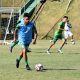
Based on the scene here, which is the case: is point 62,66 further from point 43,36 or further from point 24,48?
point 43,36

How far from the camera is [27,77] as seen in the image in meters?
13.4

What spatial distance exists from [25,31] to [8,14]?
30.4 metres

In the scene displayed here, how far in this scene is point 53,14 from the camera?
43.0m

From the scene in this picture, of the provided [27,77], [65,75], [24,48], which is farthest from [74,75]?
[24,48]

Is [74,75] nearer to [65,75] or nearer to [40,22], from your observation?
[65,75]

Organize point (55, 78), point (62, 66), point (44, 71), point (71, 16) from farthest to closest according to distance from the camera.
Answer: point (71, 16)
point (62, 66)
point (44, 71)
point (55, 78)

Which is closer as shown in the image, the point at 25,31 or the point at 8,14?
the point at 25,31

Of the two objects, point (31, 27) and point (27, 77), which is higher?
point (31, 27)

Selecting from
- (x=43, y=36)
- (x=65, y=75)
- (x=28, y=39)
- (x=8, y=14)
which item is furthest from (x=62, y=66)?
(x=8, y=14)

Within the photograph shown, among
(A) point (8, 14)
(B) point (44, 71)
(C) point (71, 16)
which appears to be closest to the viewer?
(B) point (44, 71)

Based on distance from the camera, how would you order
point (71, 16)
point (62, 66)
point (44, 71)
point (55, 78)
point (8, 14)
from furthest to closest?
point (8, 14) < point (71, 16) < point (62, 66) < point (44, 71) < point (55, 78)

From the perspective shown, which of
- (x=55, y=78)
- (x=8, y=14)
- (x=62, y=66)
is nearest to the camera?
(x=55, y=78)

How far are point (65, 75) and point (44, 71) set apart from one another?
4.44ft

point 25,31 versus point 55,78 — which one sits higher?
point 25,31
